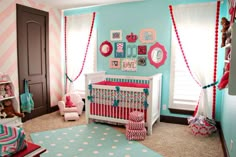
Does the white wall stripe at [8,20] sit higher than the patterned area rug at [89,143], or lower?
higher

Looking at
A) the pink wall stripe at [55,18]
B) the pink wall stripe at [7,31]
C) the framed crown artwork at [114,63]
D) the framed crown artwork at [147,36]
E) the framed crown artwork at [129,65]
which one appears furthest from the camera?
the pink wall stripe at [55,18]

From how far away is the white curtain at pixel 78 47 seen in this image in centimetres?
441

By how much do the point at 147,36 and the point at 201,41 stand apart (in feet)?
3.19

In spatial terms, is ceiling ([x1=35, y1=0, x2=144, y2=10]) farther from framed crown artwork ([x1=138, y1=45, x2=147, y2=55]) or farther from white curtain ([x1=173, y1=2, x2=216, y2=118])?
white curtain ([x1=173, y1=2, x2=216, y2=118])

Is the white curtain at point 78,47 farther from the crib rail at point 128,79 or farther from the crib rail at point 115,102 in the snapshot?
the crib rail at point 115,102

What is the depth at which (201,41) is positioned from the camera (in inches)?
135

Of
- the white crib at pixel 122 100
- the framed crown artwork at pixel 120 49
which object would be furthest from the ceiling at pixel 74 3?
the white crib at pixel 122 100

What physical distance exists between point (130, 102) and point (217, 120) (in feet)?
5.07

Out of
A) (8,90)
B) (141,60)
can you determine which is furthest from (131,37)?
(8,90)

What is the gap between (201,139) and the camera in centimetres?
311

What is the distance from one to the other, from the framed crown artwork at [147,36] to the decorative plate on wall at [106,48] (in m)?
0.67

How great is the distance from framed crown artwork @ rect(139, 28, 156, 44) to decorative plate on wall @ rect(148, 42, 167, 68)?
0.12 metres

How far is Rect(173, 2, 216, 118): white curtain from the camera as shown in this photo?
339 cm

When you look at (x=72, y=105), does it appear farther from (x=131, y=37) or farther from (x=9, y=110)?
(x=131, y=37)
